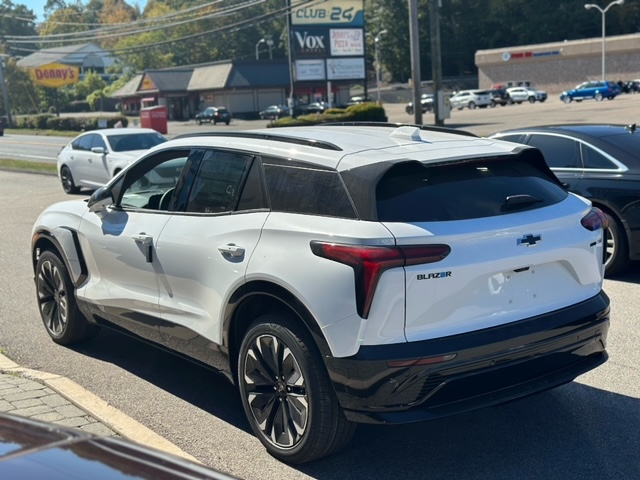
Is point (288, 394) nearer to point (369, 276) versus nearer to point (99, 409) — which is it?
point (369, 276)

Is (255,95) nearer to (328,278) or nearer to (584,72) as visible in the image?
(584,72)

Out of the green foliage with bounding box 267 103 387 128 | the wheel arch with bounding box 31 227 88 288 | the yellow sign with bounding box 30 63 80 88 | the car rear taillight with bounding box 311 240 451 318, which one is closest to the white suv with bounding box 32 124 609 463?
the car rear taillight with bounding box 311 240 451 318

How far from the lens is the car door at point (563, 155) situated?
9.40 m

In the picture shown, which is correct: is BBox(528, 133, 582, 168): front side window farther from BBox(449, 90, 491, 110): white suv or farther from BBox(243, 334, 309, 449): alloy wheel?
BBox(449, 90, 491, 110): white suv

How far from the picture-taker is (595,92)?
225ft

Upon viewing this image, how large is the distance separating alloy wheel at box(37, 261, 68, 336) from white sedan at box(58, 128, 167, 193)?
11.6 metres

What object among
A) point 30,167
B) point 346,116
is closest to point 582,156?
point 30,167

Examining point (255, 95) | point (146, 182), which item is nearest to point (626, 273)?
point (146, 182)

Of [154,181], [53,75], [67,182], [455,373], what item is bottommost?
[67,182]

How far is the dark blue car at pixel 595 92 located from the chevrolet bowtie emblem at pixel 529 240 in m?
68.2

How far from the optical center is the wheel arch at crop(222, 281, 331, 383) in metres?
4.26

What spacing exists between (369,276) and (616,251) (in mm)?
5648

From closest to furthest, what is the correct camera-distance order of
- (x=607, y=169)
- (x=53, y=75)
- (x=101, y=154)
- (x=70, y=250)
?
(x=70, y=250), (x=607, y=169), (x=101, y=154), (x=53, y=75)

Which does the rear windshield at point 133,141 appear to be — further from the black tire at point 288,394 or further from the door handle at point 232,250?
the black tire at point 288,394
